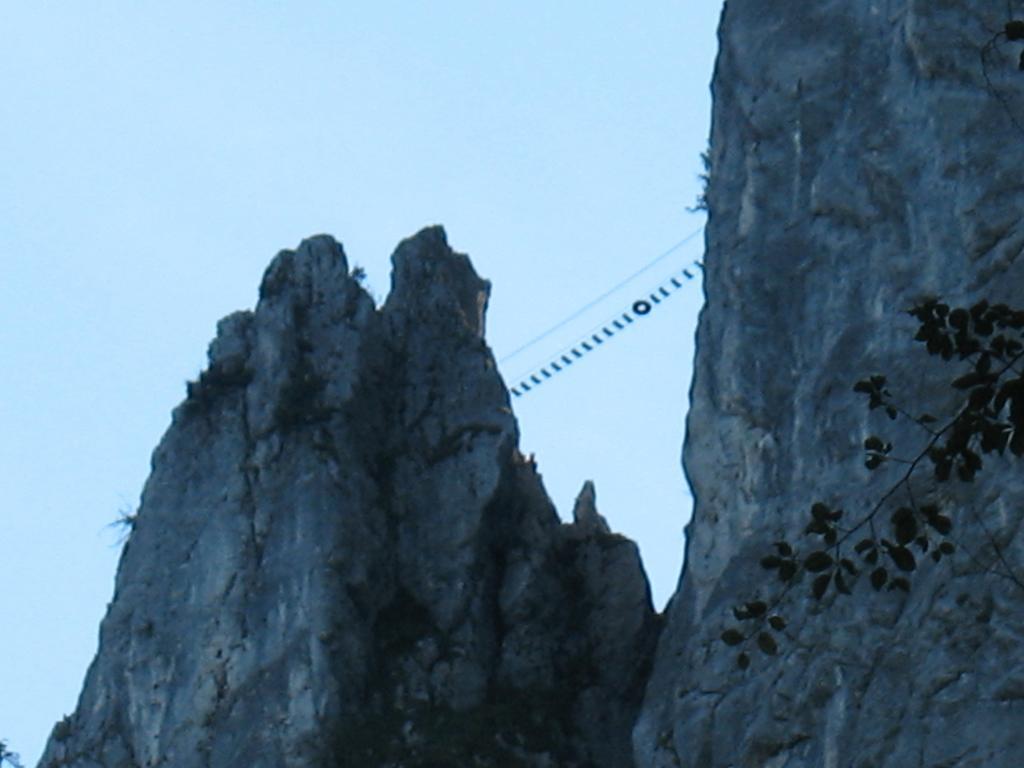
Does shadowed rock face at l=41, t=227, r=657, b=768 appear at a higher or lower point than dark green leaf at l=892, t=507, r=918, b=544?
higher

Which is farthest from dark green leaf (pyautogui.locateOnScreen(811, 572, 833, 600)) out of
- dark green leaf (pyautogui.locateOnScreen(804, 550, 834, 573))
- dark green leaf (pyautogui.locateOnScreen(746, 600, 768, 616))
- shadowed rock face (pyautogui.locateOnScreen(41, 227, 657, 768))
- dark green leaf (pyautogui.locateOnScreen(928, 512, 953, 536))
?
Result: shadowed rock face (pyautogui.locateOnScreen(41, 227, 657, 768))

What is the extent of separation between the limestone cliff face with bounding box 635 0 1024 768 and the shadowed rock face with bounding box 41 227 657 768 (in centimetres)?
390

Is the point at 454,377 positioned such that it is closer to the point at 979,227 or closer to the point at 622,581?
the point at 622,581

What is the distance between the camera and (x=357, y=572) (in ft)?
166

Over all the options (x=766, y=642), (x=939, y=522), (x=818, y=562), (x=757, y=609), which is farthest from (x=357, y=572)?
(x=818, y=562)

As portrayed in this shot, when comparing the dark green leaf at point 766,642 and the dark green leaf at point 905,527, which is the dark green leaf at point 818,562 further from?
the dark green leaf at point 766,642

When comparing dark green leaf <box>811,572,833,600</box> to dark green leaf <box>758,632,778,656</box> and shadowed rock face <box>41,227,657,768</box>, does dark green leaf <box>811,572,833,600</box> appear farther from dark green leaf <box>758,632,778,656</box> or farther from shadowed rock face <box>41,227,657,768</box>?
shadowed rock face <box>41,227,657,768</box>

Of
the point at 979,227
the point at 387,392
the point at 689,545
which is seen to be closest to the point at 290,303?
the point at 387,392

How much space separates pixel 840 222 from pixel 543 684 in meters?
10.5

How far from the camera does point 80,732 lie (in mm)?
52469

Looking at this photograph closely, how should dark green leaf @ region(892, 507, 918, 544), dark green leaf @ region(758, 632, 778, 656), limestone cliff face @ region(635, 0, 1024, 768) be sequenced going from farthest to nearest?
limestone cliff face @ region(635, 0, 1024, 768), dark green leaf @ region(758, 632, 778, 656), dark green leaf @ region(892, 507, 918, 544)

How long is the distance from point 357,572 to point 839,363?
11.3 m

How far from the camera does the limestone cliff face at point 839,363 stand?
38406mm

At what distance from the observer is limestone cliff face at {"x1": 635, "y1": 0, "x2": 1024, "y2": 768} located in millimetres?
38406
